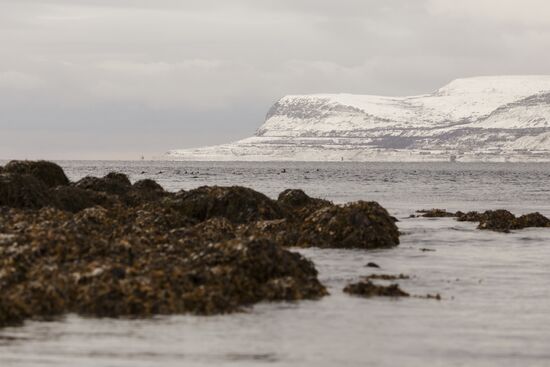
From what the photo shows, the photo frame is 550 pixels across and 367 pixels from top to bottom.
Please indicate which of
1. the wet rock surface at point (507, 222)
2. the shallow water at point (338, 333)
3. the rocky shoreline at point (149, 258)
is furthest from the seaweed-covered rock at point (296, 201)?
the shallow water at point (338, 333)

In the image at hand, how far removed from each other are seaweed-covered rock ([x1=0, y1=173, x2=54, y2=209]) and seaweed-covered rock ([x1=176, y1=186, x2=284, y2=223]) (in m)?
4.60

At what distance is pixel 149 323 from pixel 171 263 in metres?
3.48

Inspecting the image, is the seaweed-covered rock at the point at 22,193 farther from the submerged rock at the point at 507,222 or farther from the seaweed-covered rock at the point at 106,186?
the submerged rock at the point at 507,222

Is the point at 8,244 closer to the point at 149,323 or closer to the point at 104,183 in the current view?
the point at 149,323

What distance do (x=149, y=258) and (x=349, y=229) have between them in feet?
33.9

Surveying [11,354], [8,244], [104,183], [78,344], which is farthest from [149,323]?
[104,183]

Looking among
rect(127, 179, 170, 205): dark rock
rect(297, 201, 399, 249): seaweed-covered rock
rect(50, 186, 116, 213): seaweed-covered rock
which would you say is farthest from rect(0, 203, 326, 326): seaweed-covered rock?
rect(127, 179, 170, 205): dark rock

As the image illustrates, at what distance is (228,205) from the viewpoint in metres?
33.7

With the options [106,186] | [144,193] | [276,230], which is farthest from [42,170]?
[276,230]

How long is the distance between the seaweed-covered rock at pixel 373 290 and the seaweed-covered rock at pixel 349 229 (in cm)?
835

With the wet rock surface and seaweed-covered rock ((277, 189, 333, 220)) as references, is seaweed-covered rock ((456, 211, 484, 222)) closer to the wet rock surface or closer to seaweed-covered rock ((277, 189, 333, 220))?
the wet rock surface

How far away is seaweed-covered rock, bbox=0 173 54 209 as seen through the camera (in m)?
31.1

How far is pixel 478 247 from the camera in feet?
103

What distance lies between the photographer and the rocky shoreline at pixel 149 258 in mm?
17547
